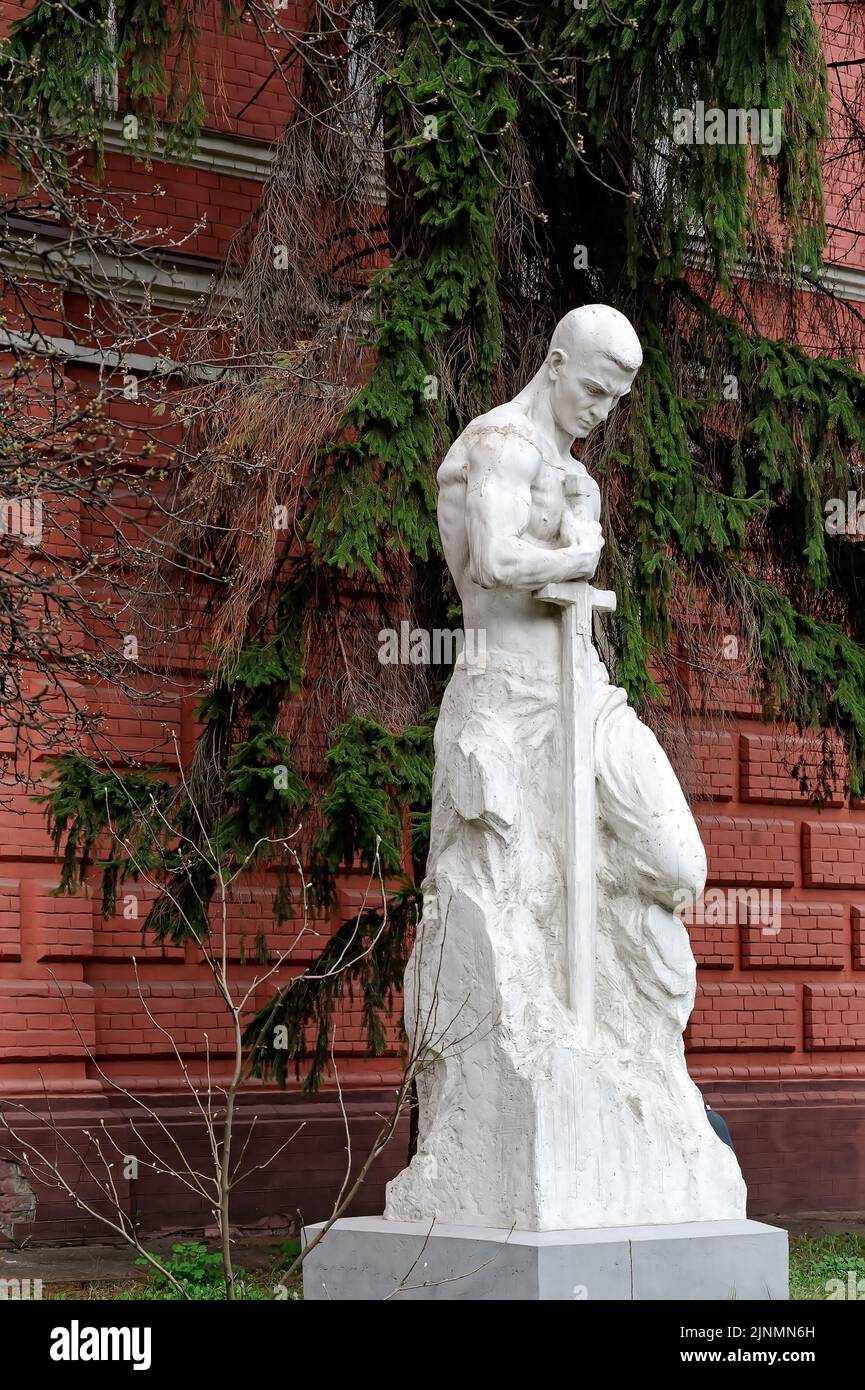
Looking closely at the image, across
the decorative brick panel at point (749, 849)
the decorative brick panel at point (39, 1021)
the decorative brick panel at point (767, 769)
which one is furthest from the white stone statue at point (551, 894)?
the decorative brick panel at point (767, 769)

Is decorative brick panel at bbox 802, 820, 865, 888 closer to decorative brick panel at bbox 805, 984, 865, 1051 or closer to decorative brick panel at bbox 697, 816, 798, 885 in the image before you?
decorative brick panel at bbox 697, 816, 798, 885

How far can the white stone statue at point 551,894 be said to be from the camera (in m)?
5.60

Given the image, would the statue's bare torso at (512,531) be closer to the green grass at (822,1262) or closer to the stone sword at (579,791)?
the stone sword at (579,791)

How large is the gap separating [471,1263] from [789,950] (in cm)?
847

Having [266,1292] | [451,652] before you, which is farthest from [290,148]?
[266,1292]

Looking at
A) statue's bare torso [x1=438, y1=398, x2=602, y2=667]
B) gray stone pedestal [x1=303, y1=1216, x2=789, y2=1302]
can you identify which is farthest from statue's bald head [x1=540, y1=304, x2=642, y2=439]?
gray stone pedestal [x1=303, y1=1216, x2=789, y2=1302]

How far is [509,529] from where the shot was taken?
585 centimetres

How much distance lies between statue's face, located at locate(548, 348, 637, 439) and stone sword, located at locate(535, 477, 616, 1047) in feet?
0.67

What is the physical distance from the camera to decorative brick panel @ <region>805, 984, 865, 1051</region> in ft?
44.7

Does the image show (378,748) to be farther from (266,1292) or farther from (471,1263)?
(471,1263)

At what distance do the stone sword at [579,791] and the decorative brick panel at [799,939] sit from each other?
770 centimetres

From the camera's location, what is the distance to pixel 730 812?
523 inches

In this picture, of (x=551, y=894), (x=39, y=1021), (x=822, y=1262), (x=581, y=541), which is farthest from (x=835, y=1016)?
(x=581, y=541)

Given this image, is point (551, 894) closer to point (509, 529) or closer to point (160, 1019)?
point (509, 529)
